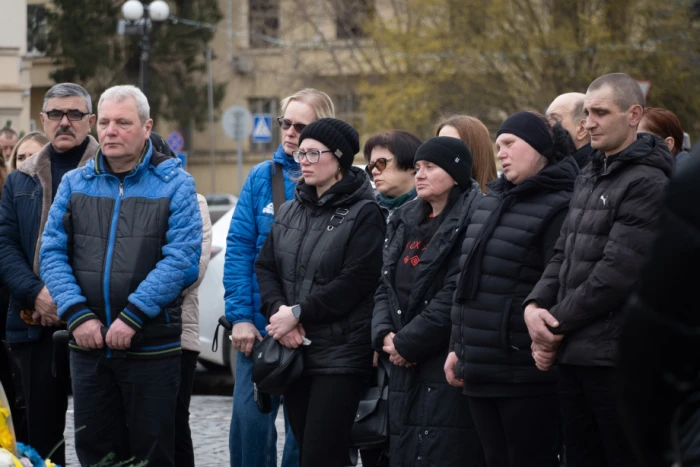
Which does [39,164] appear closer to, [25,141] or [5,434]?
[25,141]

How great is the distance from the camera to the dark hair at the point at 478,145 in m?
6.75

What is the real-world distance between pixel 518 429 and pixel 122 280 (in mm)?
1954

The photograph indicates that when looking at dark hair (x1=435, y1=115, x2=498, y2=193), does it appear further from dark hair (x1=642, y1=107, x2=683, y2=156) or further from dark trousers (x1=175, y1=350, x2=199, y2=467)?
dark trousers (x1=175, y1=350, x2=199, y2=467)

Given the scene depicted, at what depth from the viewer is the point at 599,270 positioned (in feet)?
16.9

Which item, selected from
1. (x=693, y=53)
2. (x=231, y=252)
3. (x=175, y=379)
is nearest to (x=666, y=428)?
(x=175, y=379)

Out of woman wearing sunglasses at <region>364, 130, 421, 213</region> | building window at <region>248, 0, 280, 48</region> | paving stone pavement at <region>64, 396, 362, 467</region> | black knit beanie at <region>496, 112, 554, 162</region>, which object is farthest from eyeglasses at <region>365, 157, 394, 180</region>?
building window at <region>248, 0, 280, 48</region>

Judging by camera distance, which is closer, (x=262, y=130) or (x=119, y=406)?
(x=119, y=406)

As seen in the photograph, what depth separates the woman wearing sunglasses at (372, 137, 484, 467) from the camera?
5.81m

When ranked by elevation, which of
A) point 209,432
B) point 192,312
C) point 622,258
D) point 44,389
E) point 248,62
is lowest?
point 209,432

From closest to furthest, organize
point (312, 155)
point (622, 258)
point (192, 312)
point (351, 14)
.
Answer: point (622, 258) < point (312, 155) < point (192, 312) < point (351, 14)

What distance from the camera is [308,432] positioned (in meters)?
5.93

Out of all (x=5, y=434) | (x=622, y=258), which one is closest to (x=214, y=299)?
(x=5, y=434)

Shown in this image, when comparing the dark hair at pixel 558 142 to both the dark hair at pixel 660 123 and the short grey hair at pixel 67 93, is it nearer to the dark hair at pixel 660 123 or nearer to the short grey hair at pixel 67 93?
the dark hair at pixel 660 123

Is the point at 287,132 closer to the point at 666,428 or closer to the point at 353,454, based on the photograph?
the point at 353,454
